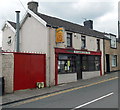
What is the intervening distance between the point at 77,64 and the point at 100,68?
4589 mm

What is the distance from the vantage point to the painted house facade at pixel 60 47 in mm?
13336

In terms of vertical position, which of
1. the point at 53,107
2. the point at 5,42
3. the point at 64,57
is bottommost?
the point at 53,107

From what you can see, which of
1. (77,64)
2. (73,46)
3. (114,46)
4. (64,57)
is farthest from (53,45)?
(114,46)

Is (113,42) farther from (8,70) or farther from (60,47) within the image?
(8,70)

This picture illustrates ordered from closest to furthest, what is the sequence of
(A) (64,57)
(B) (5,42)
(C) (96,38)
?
(A) (64,57), (C) (96,38), (B) (5,42)

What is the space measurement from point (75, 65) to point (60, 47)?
286 cm

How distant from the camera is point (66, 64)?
1459 centimetres

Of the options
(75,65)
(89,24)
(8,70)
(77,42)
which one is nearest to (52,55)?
(75,65)

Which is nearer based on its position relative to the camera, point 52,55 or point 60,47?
point 52,55

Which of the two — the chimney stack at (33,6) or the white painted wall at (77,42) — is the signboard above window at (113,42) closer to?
the white painted wall at (77,42)

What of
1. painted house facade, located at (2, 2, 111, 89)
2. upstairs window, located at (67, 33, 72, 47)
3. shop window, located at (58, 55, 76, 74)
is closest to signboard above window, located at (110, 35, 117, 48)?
painted house facade, located at (2, 2, 111, 89)

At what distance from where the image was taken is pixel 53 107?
22.9ft

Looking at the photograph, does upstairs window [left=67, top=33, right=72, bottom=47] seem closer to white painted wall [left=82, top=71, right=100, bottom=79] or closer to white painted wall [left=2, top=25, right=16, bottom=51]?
white painted wall [left=82, top=71, right=100, bottom=79]

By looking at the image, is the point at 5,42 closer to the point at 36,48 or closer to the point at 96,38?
the point at 36,48
